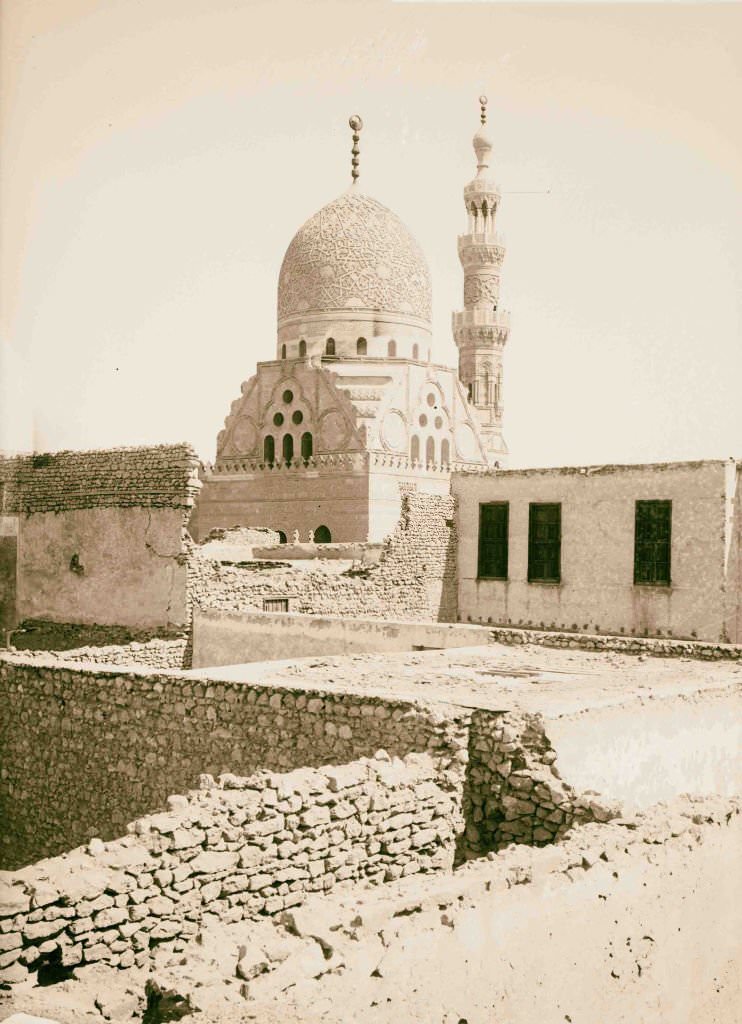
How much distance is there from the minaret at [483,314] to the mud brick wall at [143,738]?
34.0m

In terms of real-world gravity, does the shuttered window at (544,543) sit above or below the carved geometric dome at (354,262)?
below

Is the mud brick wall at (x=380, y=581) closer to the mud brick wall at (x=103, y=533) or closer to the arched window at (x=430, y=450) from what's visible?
the mud brick wall at (x=103, y=533)

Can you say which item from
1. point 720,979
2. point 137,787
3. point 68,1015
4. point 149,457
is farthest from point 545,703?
point 149,457

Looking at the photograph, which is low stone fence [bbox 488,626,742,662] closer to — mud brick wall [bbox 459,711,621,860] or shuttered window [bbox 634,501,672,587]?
shuttered window [bbox 634,501,672,587]

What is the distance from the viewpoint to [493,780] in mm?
7969

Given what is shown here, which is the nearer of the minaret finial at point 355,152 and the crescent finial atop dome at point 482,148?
the minaret finial at point 355,152

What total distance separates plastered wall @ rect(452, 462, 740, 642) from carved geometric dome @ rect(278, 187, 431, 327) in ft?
64.6

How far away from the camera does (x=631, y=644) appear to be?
12.9 metres

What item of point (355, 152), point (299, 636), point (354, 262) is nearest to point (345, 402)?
point (354, 262)

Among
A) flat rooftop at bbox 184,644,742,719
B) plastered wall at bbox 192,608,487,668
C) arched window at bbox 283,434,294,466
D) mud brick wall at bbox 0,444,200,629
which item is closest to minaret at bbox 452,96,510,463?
arched window at bbox 283,434,294,466

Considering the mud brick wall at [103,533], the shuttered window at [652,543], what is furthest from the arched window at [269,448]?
the shuttered window at [652,543]

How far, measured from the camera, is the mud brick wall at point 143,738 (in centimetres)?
852

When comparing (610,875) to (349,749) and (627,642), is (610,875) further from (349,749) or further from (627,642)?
(627,642)

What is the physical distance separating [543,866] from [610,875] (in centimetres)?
42
